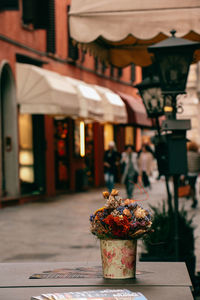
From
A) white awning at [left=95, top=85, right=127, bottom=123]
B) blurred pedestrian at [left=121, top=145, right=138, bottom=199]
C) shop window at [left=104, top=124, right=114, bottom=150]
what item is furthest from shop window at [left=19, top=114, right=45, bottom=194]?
shop window at [left=104, top=124, right=114, bottom=150]

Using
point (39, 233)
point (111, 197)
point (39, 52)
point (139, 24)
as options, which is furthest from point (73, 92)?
Result: point (111, 197)

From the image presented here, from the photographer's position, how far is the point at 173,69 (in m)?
6.32

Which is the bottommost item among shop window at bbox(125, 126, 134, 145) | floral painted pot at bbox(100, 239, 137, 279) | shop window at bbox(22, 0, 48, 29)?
floral painted pot at bbox(100, 239, 137, 279)

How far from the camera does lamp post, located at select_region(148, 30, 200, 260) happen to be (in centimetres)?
625

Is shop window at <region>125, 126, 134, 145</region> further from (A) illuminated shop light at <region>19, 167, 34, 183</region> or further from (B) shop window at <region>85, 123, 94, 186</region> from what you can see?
(A) illuminated shop light at <region>19, 167, 34, 183</region>

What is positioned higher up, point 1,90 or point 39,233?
point 1,90

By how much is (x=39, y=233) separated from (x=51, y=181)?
8902 mm

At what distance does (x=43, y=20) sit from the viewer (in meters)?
17.2

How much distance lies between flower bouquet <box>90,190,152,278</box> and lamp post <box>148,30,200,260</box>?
8.97 ft

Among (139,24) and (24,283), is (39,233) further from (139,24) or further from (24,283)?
(24,283)

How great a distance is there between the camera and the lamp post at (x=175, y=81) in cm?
625

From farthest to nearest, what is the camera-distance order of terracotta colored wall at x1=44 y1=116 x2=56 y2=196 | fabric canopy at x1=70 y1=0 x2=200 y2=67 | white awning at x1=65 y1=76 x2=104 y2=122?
white awning at x1=65 y1=76 x2=104 y2=122
terracotta colored wall at x1=44 y1=116 x2=56 y2=196
fabric canopy at x1=70 y1=0 x2=200 y2=67

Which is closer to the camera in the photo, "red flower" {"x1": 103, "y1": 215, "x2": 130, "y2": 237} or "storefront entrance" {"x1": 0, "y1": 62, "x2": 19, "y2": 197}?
"red flower" {"x1": 103, "y1": 215, "x2": 130, "y2": 237}

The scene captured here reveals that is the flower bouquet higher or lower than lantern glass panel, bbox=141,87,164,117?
lower
